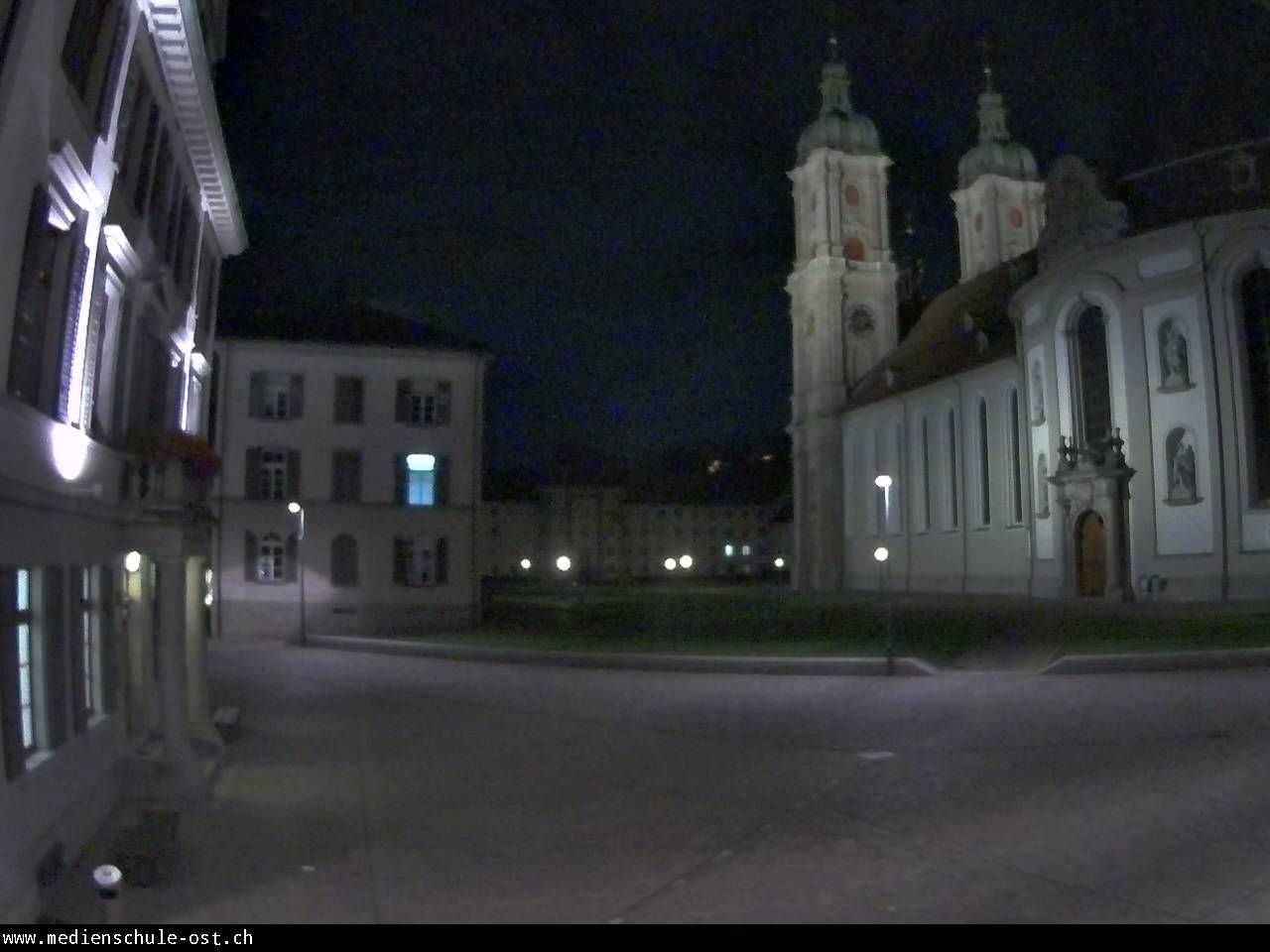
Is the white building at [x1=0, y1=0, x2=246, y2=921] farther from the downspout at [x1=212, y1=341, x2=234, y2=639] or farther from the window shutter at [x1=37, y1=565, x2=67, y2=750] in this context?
the downspout at [x1=212, y1=341, x2=234, y2=639]

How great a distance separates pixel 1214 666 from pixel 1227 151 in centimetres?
2664

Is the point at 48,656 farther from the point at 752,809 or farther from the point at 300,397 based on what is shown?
the point at 300,397

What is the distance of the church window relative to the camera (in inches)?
2072

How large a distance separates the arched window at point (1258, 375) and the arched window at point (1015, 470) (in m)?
11.9

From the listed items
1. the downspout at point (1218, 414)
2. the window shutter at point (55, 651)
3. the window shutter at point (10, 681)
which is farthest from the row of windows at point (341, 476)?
the window shutter at point (10, 681)

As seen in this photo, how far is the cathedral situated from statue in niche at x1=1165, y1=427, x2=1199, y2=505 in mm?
70

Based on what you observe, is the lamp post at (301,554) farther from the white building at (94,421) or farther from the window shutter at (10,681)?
the window shutter at (10,681)

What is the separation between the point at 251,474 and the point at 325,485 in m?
2.35

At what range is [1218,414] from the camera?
37656mm

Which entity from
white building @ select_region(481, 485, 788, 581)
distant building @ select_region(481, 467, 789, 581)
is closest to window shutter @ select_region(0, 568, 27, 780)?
distant building @ select_region(481, 467, 789, 581)

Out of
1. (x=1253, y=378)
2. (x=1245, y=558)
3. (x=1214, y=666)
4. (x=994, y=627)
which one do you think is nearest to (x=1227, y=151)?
(x=1253, y=378)

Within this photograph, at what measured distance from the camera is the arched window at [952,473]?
183ft

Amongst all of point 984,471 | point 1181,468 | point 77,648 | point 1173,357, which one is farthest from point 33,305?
point 984,471
